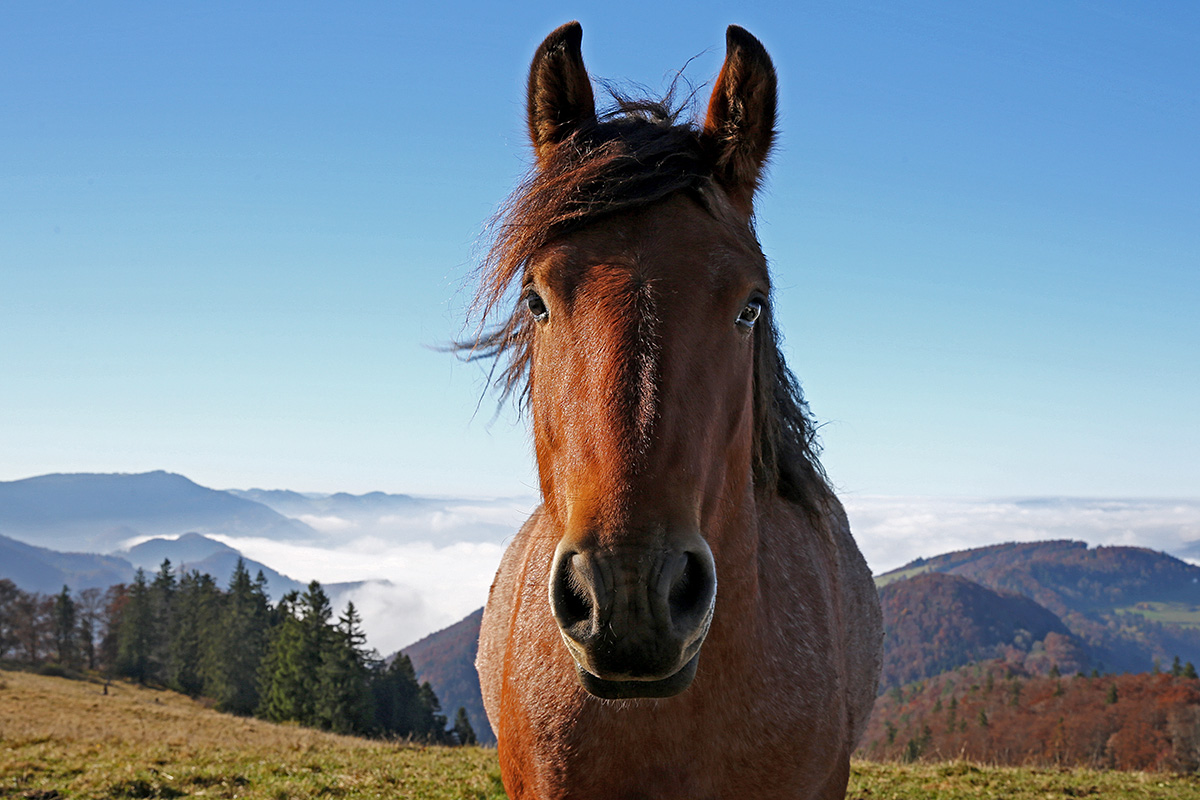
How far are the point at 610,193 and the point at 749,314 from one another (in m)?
0.68

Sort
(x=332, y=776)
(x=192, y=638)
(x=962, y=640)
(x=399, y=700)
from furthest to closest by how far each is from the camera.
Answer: (x=962, y=640) → (x=192, y=638) → (x=399, y=700) → (x=332, y=776)

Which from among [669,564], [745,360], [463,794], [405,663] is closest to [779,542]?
[745,360]

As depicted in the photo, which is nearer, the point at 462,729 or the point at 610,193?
the point at 610,193

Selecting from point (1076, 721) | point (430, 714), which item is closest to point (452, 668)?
point (430, 714)

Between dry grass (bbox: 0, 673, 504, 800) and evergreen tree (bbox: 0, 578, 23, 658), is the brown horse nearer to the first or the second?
dry grass (bbox: 0, 673, 504, 800)

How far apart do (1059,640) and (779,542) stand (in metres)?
175

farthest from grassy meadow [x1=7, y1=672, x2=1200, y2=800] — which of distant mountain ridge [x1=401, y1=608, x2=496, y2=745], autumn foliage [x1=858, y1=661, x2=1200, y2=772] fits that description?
distant mountain ridge [x1=401, y1=608, x2=496, y2=745]

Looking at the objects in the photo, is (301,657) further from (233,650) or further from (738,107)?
(738,107)

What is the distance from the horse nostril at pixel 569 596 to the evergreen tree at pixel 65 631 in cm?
7206

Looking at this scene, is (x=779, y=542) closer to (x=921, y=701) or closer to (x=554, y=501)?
(x=554, y=501)

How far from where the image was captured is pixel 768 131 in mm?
2846

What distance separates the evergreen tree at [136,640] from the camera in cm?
5572

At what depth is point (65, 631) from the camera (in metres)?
57.4

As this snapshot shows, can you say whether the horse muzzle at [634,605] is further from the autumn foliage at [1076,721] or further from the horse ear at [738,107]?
the autumn foliage at [1076,721]
